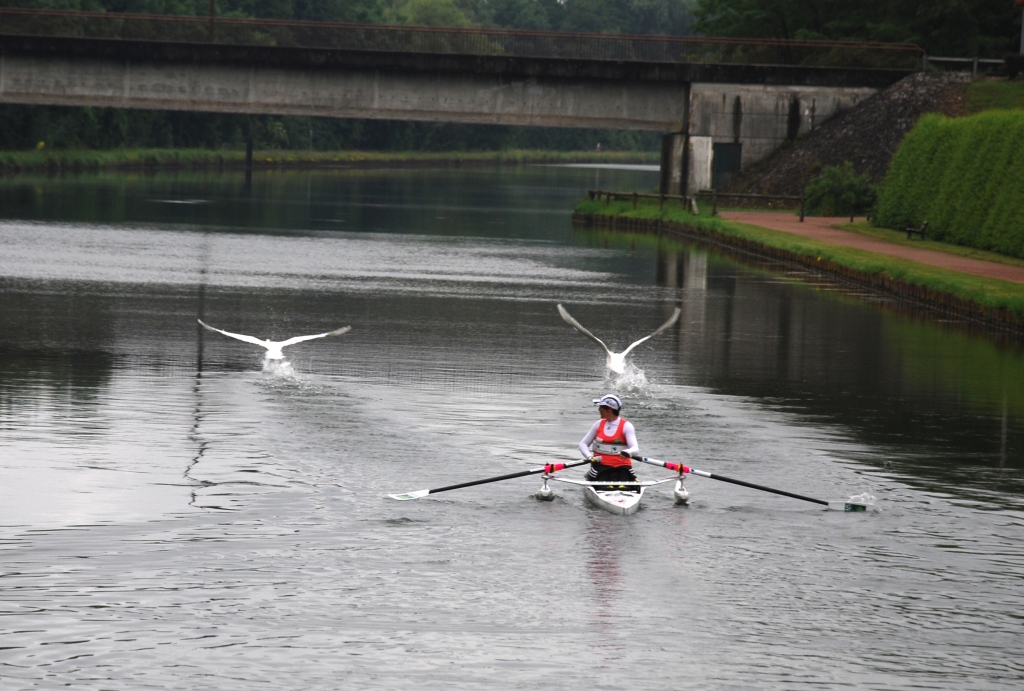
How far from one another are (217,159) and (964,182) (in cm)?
10182

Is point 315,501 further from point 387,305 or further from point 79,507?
point 387,305

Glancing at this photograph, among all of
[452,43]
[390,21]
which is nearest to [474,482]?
[452,43]

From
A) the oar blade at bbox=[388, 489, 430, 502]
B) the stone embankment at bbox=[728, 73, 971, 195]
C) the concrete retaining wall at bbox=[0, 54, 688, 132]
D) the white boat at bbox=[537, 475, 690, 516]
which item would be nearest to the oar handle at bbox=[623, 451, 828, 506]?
the white boat at bbox=[537, 475, 690, 516]

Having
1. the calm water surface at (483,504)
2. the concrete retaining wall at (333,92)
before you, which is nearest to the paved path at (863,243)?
the calm water surface at (483,504)

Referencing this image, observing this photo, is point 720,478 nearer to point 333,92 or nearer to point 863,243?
point 863,243

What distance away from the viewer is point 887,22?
94.5 metres

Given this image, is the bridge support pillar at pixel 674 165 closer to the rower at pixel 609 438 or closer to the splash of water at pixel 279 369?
the splash of water at pixel 279 369

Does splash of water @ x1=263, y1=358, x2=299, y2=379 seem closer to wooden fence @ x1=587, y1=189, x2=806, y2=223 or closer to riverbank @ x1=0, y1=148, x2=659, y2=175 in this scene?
wooden fence @ x1=587, y1=189, x2=806, y2=223

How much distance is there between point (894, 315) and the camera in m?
36.7

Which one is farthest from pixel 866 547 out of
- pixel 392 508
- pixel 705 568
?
pixel 392 508

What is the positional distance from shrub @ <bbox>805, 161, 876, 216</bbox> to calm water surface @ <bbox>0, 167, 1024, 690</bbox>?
3330 cm

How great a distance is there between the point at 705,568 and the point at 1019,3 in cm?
7203

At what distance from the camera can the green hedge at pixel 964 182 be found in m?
47.1

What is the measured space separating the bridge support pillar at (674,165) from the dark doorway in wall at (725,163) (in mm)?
1715
